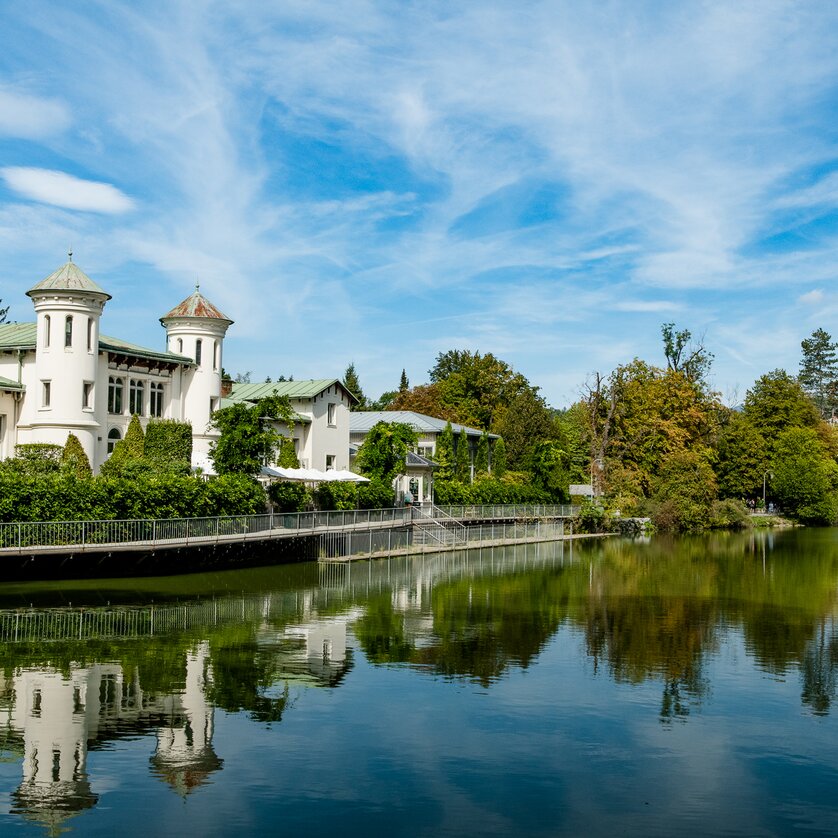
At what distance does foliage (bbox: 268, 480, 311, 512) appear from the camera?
43.2m

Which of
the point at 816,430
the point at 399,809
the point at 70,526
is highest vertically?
the point at 816,430

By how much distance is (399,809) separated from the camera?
41.1 feet

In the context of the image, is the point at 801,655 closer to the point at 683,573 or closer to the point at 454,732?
the point at 454,732

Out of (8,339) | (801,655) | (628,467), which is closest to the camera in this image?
(801,655)

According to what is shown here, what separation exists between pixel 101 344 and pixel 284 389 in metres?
14.6

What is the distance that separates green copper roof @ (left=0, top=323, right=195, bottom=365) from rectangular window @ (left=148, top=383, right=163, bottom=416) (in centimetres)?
145

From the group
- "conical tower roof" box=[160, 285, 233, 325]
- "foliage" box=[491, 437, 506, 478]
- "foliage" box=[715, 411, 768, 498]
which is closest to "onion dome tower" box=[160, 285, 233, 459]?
"conical tower roof" box=[160, 285, 233, 325]

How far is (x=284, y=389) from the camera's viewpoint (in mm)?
56531

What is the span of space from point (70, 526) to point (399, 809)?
69.3 ft

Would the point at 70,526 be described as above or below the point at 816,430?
below

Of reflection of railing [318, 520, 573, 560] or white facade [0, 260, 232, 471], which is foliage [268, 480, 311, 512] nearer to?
reflection of railing [318, 520, 573, 560]

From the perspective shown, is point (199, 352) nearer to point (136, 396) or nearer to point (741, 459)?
point (136, 396)

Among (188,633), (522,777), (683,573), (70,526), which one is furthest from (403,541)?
(522,777)

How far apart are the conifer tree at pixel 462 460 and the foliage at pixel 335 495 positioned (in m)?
18.9
